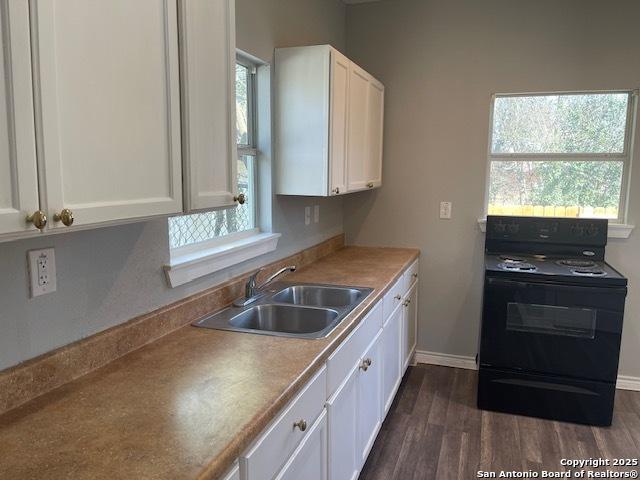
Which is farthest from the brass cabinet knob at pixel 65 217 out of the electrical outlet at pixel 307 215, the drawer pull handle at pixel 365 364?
the electrical outlet at pixel 307 215

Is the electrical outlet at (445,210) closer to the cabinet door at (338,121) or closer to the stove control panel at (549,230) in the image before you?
the stove control panel at (549,230)

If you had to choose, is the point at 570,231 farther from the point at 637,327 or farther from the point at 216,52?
the point at 216,52

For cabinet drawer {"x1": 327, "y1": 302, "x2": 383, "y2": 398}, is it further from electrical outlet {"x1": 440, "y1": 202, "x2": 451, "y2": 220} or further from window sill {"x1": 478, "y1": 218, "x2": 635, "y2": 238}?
window sill {"x1": 478, "y1": 218, "x2": 635, "y2": 238}

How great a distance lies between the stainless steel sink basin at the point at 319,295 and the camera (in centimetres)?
246

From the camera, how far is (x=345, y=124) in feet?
9.09

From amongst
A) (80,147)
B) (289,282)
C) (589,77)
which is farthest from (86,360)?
(589,77)

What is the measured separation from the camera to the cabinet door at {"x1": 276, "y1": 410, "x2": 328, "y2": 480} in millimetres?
1410

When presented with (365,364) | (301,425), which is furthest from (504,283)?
(301,425)

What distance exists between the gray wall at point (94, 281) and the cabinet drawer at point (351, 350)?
0.61 metres

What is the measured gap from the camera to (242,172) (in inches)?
100

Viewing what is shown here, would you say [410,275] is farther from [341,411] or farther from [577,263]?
[341,411]

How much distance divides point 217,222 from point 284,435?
1.19 m

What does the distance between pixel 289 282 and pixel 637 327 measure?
2.37 meters

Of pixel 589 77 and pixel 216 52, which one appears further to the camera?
pixel 589 77
